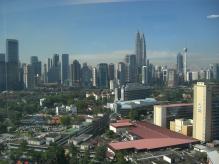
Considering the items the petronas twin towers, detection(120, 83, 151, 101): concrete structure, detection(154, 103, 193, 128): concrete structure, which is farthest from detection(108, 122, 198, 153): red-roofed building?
detection(120, 83, 151, 101): concrete structure

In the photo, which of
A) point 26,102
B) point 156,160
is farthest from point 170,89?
point 156,160

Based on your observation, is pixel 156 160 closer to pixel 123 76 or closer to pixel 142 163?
pixel 142 163

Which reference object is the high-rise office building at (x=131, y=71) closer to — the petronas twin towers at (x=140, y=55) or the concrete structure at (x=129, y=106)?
the petronas twin towers at (x=140, y=55)

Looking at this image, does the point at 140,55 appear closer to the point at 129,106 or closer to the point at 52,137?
the point at 129,106

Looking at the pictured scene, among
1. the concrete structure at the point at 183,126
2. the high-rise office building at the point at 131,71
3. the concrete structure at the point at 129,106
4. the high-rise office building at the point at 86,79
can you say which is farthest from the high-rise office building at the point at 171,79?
the concrete structure at the point at 183,126

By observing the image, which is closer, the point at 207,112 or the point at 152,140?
the point at 152,140

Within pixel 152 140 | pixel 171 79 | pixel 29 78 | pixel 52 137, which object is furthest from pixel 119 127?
pixel 171 79
